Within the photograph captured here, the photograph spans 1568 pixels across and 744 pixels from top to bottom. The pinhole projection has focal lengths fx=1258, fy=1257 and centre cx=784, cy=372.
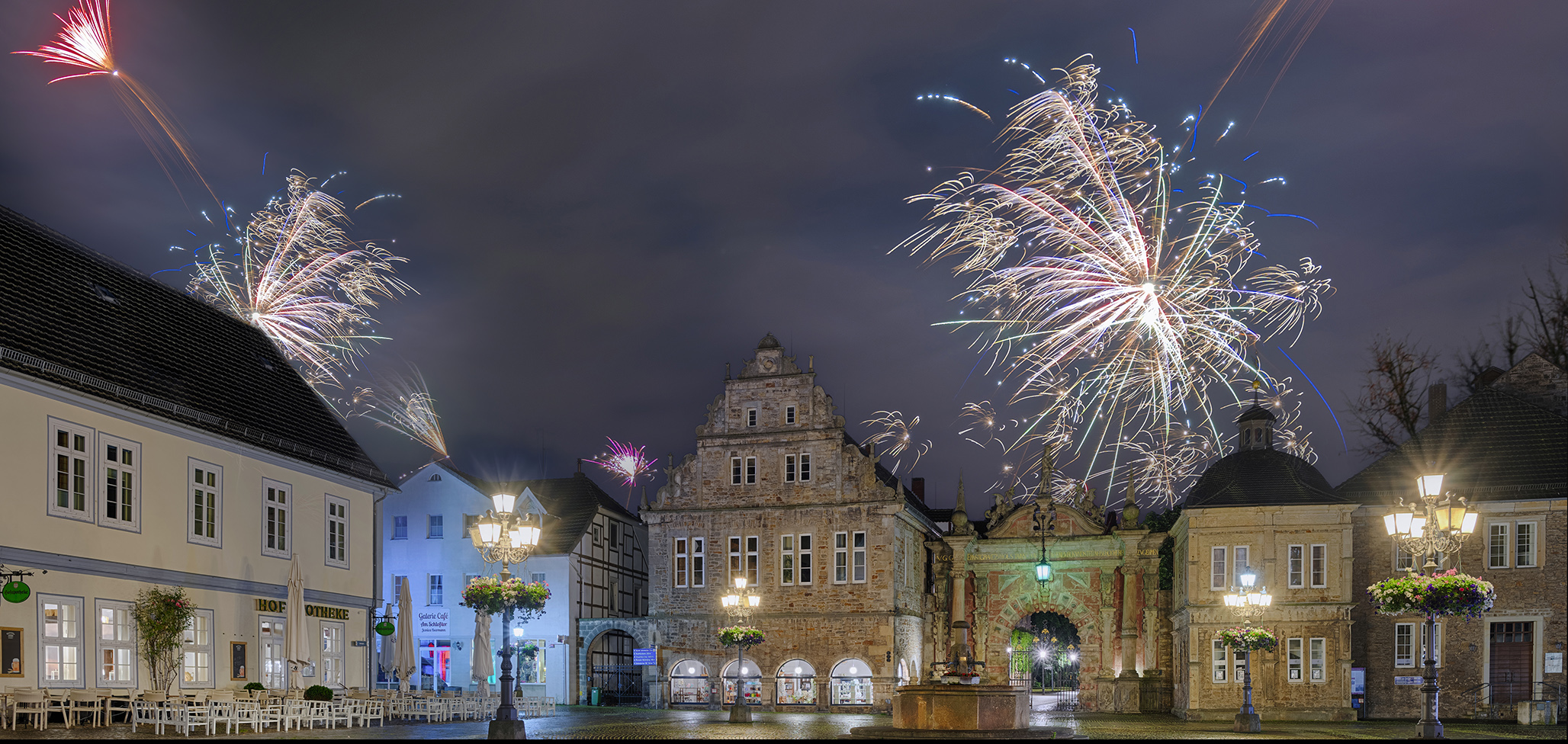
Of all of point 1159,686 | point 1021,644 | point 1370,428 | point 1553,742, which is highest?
point 1370,428

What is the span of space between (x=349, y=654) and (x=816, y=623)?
65.5ft

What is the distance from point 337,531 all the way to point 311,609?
2692 mm

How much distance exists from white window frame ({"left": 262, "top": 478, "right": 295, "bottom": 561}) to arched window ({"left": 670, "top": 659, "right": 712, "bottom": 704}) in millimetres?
21515

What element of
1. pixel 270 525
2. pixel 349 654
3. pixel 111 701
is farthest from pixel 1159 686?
pixel 111 701

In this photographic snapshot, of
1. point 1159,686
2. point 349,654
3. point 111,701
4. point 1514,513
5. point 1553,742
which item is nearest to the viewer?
point 111,701

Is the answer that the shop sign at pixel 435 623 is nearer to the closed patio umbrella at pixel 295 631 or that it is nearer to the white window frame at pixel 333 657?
the white window frame at pixel 333 657

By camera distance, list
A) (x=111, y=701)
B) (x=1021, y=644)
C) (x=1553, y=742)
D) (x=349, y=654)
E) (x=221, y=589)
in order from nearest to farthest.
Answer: (x=111, y=701) → (x=1553, y=742) → (x=221, y=589) → (x=349, y=654) → (x=1021, y=644)

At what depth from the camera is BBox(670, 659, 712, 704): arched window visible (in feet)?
162

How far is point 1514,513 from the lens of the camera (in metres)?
40.1

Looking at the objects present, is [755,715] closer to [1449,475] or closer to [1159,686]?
[1159,686]

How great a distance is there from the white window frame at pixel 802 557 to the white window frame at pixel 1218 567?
1491cm

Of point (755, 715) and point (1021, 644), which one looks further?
point (1021, 644)

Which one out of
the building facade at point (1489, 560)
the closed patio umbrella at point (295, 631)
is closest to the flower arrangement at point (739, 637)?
the closed patio umbrella at point (295, 631)

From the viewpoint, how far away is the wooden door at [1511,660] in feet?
130
